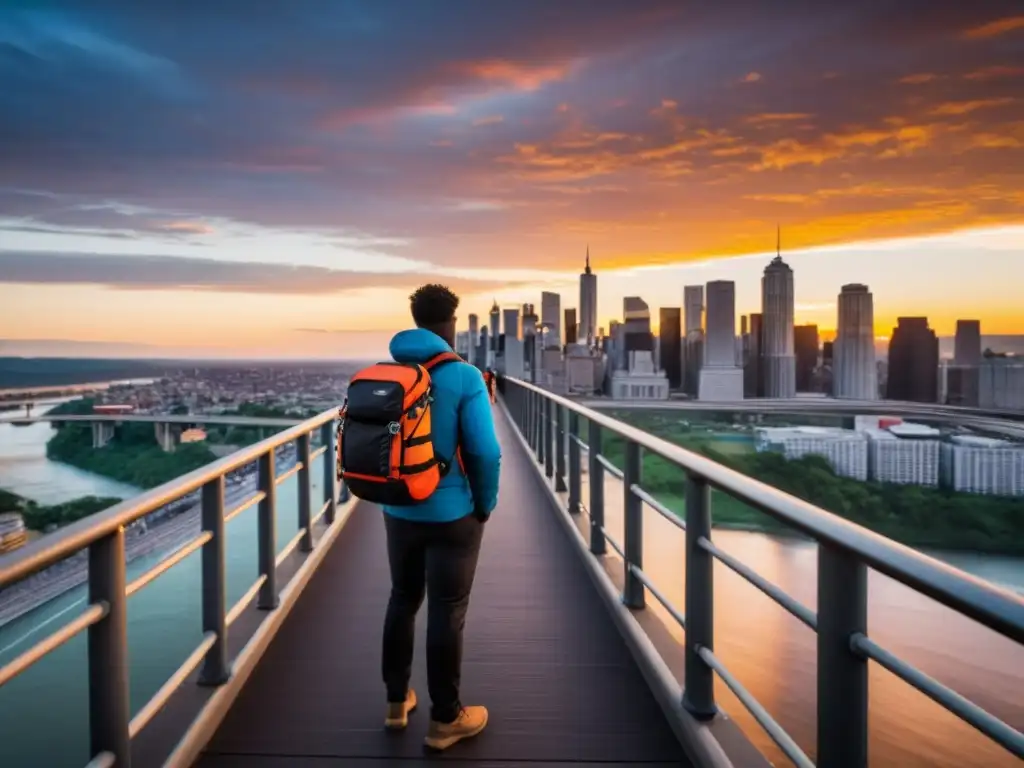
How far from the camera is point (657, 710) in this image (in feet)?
10.5

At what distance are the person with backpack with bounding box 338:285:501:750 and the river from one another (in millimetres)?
21805

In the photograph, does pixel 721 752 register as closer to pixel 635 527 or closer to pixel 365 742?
pixel 365 742

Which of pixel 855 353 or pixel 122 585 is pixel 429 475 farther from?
pixel 855 353

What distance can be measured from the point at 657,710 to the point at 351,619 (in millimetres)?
1924

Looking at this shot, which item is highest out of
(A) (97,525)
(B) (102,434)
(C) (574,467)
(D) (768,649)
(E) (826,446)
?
(A) (97,525)

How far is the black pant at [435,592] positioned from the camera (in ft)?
9.02

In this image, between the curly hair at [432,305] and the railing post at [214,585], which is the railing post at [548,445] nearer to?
the railing post at [214,585]

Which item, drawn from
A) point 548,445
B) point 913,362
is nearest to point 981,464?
point 913,362

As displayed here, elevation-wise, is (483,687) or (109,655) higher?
(109,655)

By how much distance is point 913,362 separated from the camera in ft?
333

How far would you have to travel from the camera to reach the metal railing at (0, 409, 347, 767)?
175cm

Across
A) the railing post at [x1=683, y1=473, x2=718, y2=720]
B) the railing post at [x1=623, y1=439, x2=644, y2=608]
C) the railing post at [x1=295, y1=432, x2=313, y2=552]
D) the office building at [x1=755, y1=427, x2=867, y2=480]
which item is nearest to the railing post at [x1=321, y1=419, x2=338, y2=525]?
the railing post at [x1=295, y1=432, x2=313, y2=552]

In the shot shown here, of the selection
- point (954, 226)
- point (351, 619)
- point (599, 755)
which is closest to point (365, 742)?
point (599, 755)

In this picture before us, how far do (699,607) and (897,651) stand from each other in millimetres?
44732
